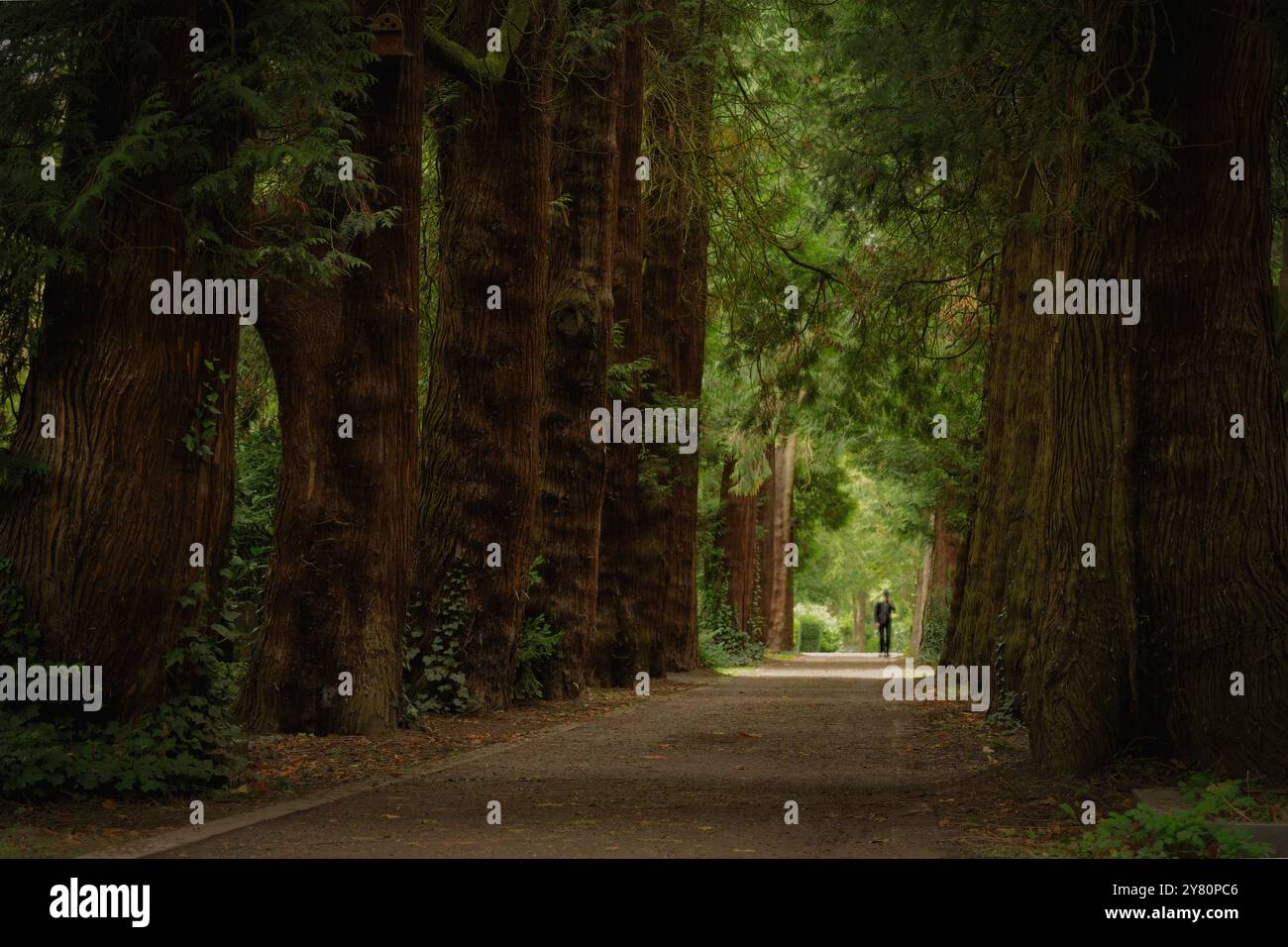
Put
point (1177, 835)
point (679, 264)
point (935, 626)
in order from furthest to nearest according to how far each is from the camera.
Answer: point (935, 626) < point (679, 264) < point (1177, 835)

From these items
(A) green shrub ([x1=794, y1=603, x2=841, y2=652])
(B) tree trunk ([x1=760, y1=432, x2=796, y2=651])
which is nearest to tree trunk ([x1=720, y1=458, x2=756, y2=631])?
(B) tree trunk ([x1=760, y1=432, x2=796, y2=651])

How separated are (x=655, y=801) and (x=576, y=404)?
9.92 m

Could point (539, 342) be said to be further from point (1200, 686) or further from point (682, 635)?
point (682, 635)

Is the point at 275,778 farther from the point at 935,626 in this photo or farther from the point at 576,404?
the point at 935,626

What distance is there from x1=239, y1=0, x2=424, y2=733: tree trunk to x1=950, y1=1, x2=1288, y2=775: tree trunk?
19.2ft

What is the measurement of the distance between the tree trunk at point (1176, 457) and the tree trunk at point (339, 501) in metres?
5.86

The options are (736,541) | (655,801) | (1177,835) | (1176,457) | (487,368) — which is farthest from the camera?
(736,541)

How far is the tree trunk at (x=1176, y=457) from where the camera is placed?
10555mm

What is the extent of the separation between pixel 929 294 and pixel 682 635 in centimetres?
1097

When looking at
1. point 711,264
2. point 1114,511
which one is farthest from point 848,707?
point 1114,511

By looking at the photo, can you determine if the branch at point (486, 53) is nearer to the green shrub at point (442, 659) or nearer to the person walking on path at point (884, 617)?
the green shrub at point (442, 659)

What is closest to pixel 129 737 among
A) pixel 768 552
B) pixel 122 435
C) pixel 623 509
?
pixel 122 435

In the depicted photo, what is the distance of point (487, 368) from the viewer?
17203 mm

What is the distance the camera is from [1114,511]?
11.1 metres
